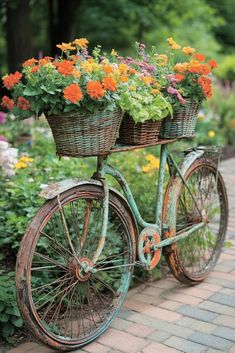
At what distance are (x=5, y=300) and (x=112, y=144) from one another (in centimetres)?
103

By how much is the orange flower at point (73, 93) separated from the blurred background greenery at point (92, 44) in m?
1.17

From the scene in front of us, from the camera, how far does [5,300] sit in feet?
9.82

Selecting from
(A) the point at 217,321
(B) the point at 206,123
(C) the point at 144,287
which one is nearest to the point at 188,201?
(C) the point at 144,287

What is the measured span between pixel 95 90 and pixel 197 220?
5.14 feet

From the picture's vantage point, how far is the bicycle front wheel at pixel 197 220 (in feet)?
11.8

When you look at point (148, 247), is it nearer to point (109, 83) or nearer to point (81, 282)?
point (81, 282)

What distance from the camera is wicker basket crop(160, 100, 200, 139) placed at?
3.32m

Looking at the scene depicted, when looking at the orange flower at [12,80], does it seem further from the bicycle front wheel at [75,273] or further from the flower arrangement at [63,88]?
the bicycle front wheel at [75,273]

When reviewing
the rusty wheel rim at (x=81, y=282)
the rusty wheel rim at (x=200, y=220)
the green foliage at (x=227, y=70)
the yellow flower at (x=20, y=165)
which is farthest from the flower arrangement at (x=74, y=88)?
the green foliage at (x=227, y=70)

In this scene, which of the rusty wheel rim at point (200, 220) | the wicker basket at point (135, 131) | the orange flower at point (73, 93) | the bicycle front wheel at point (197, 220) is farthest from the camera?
the rusty wheel rim at point (200, 220)

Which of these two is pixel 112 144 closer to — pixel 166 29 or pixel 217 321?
pixel 217 321

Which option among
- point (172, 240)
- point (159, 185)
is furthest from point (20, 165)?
point (172, 240)

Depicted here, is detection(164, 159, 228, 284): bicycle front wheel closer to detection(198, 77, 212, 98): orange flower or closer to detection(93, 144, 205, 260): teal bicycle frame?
detection(93, 144, 205, 260): teal bicycle frame

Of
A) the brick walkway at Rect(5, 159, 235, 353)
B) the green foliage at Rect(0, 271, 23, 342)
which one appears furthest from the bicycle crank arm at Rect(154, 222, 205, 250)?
the green foliage at Rect(0, 271, 23, 342)
